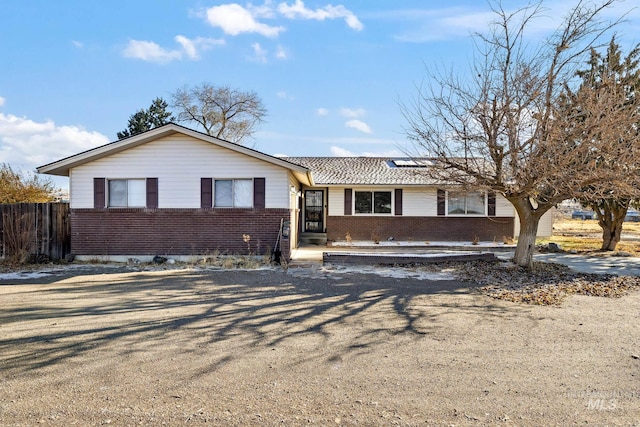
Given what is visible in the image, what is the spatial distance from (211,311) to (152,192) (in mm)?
7272

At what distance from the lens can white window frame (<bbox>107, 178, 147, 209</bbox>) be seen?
13.4 metres

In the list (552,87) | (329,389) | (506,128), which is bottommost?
(329,389)

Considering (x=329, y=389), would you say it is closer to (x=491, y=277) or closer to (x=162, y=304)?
(x=162, y=304)

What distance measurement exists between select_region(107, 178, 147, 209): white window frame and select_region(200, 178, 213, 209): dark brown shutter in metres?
1.75

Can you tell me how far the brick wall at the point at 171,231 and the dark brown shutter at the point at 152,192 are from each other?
0.24 m

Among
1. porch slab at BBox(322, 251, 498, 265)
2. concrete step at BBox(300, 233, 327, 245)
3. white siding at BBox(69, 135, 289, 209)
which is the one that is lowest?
porch slab at BBox(322, 251, 498, 265)

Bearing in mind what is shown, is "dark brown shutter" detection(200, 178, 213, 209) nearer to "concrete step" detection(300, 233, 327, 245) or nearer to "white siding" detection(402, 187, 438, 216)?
"concrete step" detection(300, 233, 327, 245)

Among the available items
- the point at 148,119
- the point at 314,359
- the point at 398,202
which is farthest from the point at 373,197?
the point at 148,119

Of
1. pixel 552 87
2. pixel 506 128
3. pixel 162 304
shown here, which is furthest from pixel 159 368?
pixel 552 87

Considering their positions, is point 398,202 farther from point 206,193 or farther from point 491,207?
point 206,193

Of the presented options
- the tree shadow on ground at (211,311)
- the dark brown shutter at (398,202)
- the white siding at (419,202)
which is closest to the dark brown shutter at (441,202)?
the white siding at (419,202)

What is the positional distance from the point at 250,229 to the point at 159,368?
8704mm

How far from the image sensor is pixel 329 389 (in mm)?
4133

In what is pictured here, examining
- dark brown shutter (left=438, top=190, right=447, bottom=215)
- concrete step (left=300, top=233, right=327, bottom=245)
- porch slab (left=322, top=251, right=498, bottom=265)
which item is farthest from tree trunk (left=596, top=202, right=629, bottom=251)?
concrete step (left=300, top=233, right=327, bottom=245)
